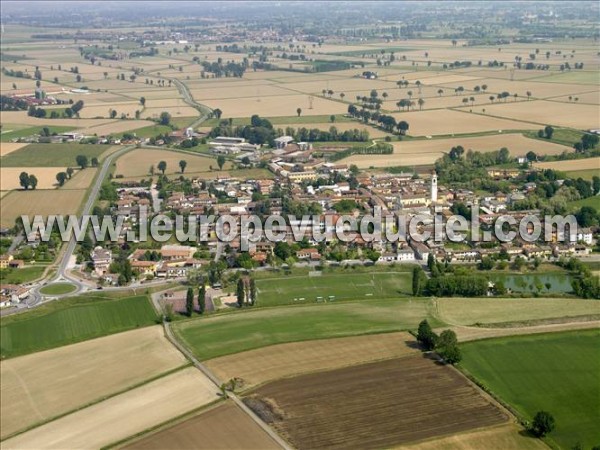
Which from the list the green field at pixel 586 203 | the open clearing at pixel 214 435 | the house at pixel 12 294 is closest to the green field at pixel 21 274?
the house at pixel 12 294

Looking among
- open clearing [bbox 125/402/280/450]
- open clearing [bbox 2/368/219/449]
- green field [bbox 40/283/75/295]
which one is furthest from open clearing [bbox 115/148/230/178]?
open clearing [bbox 125/402/280/450]

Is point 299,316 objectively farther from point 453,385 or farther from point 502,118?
point 502,118

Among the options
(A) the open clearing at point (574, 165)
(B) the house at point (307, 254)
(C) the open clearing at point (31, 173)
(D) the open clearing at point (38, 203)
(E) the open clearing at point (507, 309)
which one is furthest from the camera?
(A) the open clearing at point (574, 165)

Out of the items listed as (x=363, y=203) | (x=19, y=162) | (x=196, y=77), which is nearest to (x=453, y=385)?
(x=363, y=203)

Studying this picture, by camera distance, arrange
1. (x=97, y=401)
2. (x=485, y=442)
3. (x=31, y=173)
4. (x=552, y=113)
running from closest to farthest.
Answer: (x=485, y=442), (x=97, y=401), (x=31, y=173), (x=552, y=113)

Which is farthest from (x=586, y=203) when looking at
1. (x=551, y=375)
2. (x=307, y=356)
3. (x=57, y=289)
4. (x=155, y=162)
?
(x=155, y=162)

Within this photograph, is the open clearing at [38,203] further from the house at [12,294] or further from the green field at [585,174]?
the green field at [585,174]

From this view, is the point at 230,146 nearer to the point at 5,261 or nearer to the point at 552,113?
the point at 5,261
